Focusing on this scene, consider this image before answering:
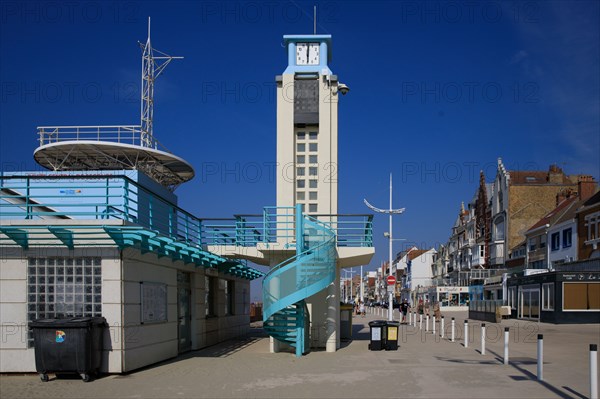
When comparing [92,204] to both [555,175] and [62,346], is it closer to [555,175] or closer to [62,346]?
[62,346]

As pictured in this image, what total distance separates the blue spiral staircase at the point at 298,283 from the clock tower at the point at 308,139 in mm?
2582

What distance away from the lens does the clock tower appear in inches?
802

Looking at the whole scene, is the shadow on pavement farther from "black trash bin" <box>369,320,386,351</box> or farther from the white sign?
the white sign

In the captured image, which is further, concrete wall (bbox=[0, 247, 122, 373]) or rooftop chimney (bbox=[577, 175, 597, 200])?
rooftop chimney (bbox=[577, 175, 597, 200])

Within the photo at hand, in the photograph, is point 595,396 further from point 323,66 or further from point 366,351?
point 323,66

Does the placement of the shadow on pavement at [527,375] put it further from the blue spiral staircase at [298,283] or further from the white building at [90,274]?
the white building at [90,274]

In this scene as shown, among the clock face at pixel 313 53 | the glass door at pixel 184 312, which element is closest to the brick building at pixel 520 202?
the clock face at pixel 313 53

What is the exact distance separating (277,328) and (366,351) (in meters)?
3.20

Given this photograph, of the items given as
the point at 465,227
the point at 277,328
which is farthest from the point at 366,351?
the point at 465,227

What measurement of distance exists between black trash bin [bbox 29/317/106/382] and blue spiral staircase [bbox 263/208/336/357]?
5470 millimetres

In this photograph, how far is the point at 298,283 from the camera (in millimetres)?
16469

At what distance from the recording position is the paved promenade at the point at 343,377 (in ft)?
36.6

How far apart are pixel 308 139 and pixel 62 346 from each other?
438 inches

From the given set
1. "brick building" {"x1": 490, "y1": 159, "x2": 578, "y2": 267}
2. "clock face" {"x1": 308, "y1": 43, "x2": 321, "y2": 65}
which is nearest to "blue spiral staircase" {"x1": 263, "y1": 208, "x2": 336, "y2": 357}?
"clock face" {"x1": 308, "y1": 43, "x2": 321, "y2": 65}
